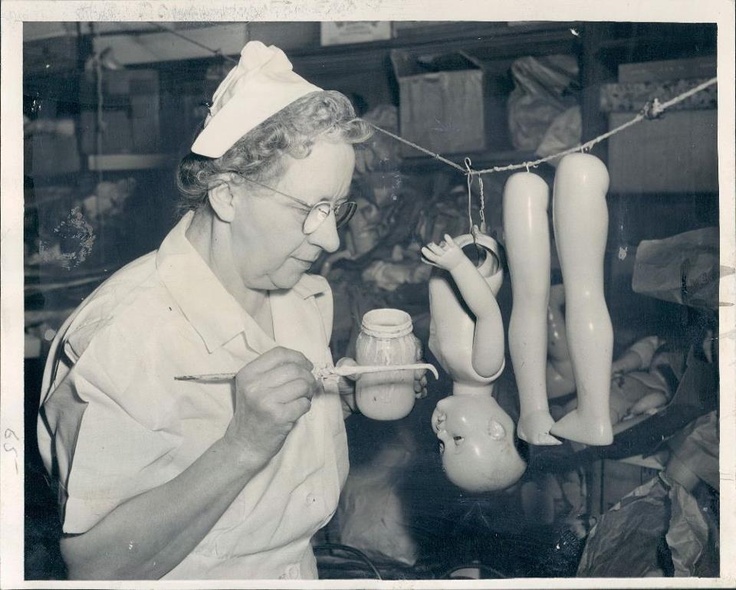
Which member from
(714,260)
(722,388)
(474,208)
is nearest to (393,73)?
(474,208)

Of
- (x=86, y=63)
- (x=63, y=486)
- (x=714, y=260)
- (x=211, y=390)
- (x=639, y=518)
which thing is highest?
(x=86, y=63)

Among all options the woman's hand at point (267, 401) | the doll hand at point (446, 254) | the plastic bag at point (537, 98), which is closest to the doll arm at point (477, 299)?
the doll hand at point (446, 254)

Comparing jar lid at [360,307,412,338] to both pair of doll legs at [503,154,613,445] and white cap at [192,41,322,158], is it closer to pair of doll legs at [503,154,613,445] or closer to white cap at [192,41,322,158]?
pair of doll legs at [503,154,613,445]

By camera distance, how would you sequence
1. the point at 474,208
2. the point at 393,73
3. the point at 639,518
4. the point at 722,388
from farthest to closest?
1. the point at 474,208
2. the point at 393,73
3. the point at 639,518
4. the point at 722,388

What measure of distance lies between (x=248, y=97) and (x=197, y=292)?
245 millimetres

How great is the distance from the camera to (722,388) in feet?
3.13

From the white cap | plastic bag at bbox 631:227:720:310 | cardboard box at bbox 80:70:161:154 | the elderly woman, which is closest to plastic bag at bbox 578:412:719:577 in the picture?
plastic bag at bbox 631:227:720:310

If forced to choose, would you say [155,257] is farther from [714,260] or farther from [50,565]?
[714,260]

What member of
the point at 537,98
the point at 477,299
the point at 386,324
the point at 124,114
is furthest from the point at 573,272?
the point at 124,114

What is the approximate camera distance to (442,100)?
118 cm

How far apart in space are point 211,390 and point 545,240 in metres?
0.45

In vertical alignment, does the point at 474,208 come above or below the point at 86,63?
below

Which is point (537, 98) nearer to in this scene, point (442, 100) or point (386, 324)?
point (442, 100)

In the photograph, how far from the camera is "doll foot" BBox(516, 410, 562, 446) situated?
0.91 metres
